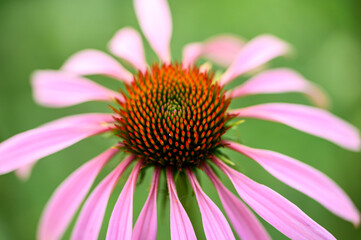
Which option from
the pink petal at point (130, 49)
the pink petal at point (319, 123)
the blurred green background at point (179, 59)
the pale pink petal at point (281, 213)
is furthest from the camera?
the blurred green background at point (179, 59)

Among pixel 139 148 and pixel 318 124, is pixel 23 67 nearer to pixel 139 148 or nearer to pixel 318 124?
pixel 139 148

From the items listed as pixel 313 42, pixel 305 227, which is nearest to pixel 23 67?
pixel 313 42

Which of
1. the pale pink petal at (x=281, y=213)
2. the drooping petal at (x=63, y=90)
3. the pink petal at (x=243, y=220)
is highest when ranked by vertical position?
the drooping petal at (x=63, y=90)

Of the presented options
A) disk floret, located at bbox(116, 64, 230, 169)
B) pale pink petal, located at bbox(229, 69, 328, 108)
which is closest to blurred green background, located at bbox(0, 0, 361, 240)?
pale pink petal, located at bbox(229, 69, 328, 108)

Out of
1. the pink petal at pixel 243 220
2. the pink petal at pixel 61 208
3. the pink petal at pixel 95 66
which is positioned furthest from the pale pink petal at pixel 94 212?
the pink petal at pixel 95 66

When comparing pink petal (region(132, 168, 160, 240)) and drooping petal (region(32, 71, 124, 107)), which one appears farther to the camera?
drooping petal (region(32, 71, 124, 107))

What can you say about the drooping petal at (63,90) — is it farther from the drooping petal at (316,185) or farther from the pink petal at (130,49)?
the drooping petal at (316,185)

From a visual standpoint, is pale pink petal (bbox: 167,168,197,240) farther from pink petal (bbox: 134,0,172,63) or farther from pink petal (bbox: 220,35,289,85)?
pink petal (bbox: 134,0,172,63)

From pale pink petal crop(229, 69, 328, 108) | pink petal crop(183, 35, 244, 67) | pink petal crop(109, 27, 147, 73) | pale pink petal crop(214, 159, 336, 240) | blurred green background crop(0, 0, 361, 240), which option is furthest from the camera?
blurred green background crop(0, 0, 361, 240)
